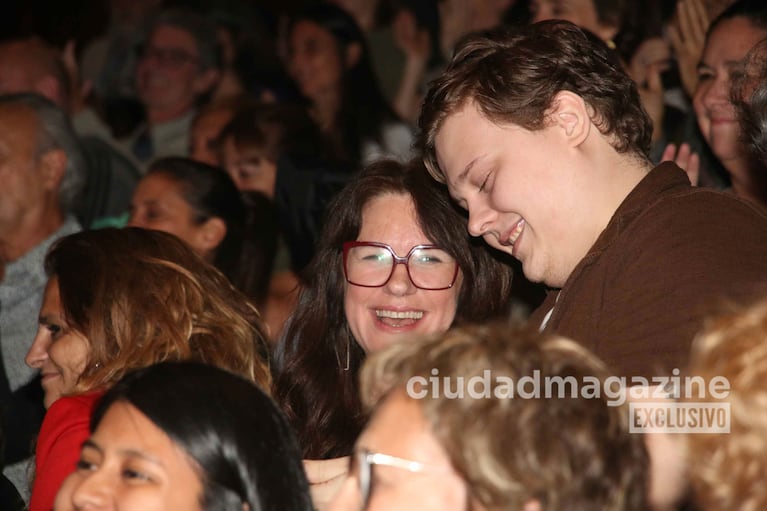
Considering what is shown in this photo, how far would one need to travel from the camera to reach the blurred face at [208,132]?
553 centimetres

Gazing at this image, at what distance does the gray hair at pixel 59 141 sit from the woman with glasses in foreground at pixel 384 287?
1960 millimetres

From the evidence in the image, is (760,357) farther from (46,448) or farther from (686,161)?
(686,161)

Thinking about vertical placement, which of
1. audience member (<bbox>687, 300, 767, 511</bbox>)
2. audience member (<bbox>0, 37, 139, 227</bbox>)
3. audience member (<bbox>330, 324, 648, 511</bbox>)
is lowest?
audience member (<bbox>0, 37, 139, 227</bbox>)

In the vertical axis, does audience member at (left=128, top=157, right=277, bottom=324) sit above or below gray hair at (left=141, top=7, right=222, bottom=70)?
below

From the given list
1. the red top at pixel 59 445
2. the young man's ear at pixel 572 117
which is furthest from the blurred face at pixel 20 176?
the young man's ear at pixel 572 117

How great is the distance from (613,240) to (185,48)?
4.45m

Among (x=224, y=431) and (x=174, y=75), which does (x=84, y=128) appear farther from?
(x=224, y=431)

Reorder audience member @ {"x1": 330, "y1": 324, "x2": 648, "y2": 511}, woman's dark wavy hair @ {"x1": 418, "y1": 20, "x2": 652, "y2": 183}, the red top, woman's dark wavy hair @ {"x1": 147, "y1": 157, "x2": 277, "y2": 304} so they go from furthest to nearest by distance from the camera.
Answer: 1. woman's dark wavy hair @ {"x1": 147, "y1": 157, "x2": 277, "y2": 304}
2. woman's dark wavy hair @ {"x1": 418, "y1": 20, "x2": 652, "y2": 183}
3. the red top
4. audience member @ {"x1": 330, "y1": 324, "x2": 648, "y2": 511}

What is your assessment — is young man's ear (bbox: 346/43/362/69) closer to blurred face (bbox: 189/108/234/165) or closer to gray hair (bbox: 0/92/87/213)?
blurred face (bbox: 189/108/234/165)

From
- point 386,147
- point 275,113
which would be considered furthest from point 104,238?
point 386,147

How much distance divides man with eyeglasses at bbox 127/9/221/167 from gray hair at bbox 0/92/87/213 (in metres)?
1.33

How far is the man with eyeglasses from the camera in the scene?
6.33 meters

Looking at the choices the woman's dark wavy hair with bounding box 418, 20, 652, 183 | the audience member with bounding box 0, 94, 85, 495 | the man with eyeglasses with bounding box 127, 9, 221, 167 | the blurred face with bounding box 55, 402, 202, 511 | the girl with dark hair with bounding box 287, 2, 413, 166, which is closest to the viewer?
the blurred face with bounding box 55, 402, 202, 511

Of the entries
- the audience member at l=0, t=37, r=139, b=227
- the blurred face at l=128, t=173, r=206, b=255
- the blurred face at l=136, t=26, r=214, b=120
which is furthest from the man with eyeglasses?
the blurred face at l=128, t=173, r=206, b=255
